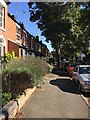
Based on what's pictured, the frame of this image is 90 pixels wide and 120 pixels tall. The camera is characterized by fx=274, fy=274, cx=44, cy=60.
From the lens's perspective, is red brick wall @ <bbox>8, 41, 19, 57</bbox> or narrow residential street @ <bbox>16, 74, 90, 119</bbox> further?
red brick wall @ <bbox>8, 41, 19, 57</bbox>

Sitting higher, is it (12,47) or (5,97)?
(12,47)

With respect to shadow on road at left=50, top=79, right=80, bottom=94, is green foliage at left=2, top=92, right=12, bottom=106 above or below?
above

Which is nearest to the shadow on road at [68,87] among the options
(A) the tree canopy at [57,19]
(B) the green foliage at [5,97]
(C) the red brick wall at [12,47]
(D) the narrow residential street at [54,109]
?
(D) the narrow residential street at [54,109]

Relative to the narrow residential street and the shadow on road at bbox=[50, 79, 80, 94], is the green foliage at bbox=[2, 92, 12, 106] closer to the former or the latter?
the narrow residential street

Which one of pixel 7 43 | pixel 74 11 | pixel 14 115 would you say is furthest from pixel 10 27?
pixel 14 115

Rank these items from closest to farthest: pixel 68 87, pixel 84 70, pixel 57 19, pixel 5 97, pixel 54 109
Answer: pixel 5 97, pixel 54 109, pixel 68 87, pixel 84 70, pixel 57 19

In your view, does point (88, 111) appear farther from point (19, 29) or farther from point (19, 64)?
point (19, 29)

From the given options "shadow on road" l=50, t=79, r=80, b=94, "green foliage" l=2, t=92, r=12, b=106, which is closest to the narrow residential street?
"green foliage" l=2, t=92, r=12, b=106

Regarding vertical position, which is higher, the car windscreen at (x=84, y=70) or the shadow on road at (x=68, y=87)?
the car windscreen at (x=84, y=70)

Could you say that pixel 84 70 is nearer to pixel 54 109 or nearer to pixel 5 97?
pixel 54 109

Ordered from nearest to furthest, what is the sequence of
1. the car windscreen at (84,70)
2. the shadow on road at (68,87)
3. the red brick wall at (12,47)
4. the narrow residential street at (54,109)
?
the narrow residential street at (54,109) < the shadow on road at (68,87) < the car windscreen at (84,70) < the red brick wall at (12,47)

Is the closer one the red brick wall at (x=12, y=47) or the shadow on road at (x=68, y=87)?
the shadow on road at (x=68, y=87)

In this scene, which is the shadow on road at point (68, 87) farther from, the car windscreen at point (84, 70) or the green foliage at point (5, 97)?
the green foliage at point (5, 97)

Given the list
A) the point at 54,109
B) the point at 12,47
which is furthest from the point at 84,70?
the point at 12,47
